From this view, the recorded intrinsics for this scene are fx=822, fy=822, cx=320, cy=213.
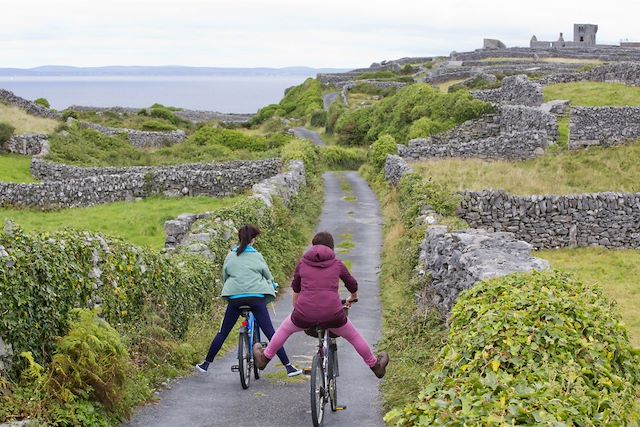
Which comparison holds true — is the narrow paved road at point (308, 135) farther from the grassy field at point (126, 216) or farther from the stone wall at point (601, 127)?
the grassy field at point (126, 216)

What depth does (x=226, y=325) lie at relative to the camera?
12.1 meters

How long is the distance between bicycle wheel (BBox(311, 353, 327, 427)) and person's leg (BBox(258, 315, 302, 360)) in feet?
1.99

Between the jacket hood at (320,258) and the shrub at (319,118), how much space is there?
205 ft

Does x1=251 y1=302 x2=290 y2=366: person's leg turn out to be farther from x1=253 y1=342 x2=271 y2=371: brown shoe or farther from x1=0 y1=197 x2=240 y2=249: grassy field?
x1=0 y1=197 x2=240 y2=249: grassy field

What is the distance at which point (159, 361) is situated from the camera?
12266mm

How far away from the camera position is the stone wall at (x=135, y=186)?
32406 mm

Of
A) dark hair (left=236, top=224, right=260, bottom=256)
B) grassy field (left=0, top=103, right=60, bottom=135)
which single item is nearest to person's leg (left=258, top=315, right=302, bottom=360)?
dark hair (left=236, top=224, right=260, bottom=256)

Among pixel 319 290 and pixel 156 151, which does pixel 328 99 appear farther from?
pixel 319 290

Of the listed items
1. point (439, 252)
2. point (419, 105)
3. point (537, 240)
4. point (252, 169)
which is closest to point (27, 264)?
point (439, 252)

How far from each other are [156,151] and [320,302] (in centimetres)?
4259

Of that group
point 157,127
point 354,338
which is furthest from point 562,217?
point 157,127

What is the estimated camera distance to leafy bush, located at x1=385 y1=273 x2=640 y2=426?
6.50 m

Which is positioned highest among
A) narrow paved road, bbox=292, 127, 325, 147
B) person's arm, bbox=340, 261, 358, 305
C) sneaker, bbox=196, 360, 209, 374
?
person's arm, bbox=340, 261, 358, 305

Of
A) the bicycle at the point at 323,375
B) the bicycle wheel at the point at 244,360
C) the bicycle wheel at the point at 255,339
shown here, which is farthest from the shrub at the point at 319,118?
the bicycle at the point at 323,375
